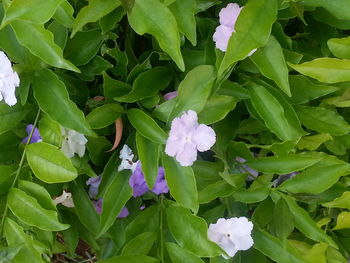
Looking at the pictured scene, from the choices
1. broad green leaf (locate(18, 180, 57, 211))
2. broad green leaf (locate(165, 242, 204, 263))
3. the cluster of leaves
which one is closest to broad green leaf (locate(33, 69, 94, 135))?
the cluster of leaves

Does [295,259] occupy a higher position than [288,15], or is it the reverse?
[288,15]

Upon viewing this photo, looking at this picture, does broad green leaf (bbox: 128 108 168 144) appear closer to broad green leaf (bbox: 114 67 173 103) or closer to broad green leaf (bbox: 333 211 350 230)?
broad green leaf (bbox: 114 67 173 103)

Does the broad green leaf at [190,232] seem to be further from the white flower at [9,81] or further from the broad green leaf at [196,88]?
the white flower at [9,81]

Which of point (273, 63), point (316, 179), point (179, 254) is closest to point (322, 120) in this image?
point (316, 179)

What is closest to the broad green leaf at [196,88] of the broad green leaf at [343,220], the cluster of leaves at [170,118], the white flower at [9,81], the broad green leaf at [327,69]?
the cluster of leaves at [170,118]

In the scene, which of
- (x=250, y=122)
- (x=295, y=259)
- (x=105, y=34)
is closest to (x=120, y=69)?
(x=105, y=34)

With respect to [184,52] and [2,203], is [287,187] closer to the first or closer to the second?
[184,52]
